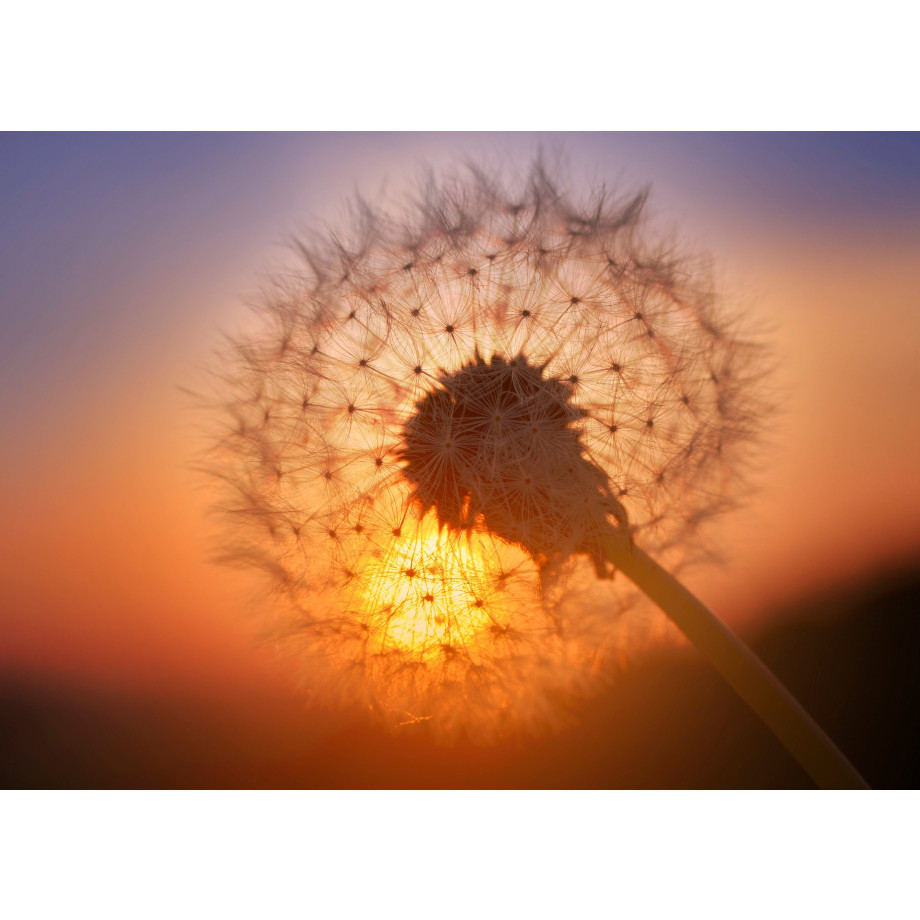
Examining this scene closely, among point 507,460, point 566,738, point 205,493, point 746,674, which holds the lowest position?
point 746,674

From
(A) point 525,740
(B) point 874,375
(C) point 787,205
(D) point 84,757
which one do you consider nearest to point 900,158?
(C) point 787,205

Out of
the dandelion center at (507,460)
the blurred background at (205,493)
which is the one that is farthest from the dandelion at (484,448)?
the blurred background at (205,493)

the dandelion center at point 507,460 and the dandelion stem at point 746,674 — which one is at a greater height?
the dandelion center at point 507,460

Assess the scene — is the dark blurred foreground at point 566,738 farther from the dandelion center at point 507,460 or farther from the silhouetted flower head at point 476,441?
the dandelion center at point 507,460

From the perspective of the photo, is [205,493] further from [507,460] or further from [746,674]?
[746,674]

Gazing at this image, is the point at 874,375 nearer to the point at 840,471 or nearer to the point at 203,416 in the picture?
the point at 840,471

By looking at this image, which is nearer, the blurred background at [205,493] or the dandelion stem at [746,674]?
the dandelion stem at [746,674]

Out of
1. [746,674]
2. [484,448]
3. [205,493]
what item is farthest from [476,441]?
[746,674]
